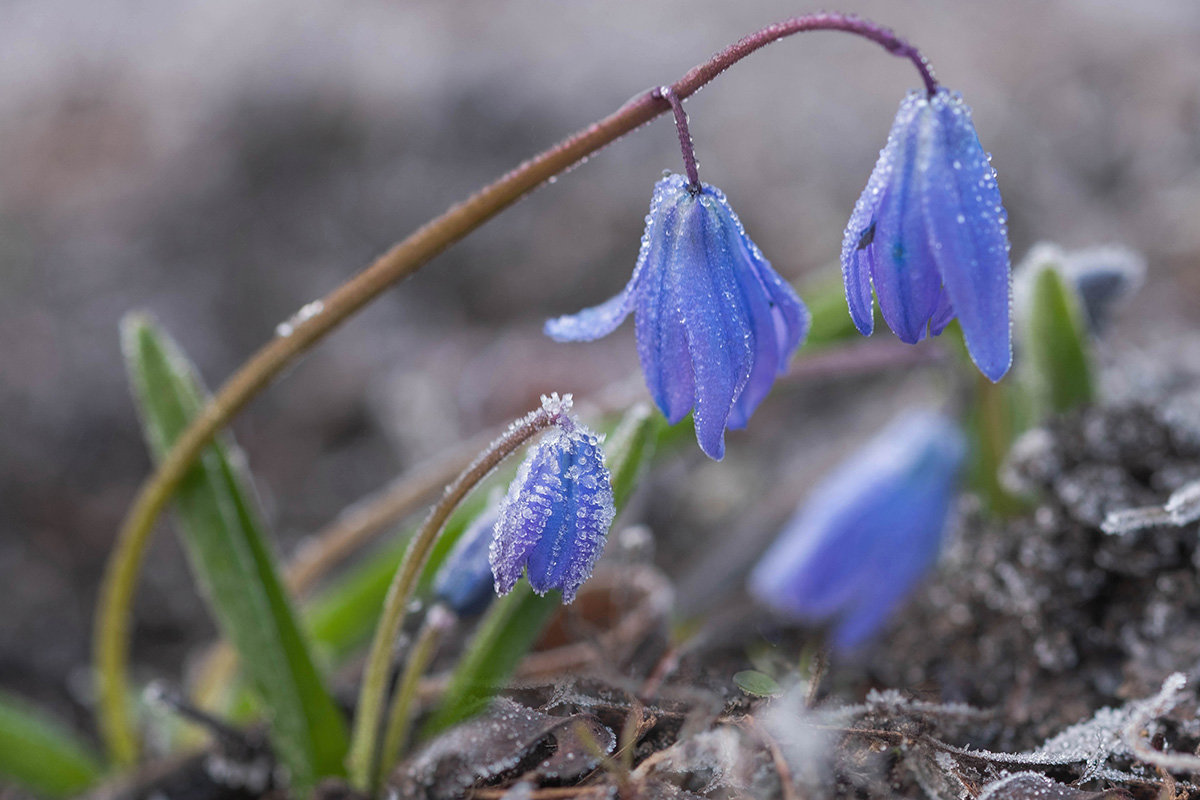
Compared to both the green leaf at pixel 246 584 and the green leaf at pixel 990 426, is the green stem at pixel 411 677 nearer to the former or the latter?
the green leaf at pixel 246 584

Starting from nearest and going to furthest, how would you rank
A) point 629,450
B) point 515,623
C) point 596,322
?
1. point 596,322
2. point 629,450
3. point 515,623

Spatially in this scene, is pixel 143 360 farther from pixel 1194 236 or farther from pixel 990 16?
pixel 990 16

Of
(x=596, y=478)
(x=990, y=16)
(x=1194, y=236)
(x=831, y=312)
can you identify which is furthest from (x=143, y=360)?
(x=990, y=16)

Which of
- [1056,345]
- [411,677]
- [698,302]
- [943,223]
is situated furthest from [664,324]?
[1056,345]

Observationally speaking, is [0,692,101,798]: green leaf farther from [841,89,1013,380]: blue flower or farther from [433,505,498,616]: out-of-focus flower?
[841,89,1013,380]: blue flower

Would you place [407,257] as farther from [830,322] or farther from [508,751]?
[830,322]

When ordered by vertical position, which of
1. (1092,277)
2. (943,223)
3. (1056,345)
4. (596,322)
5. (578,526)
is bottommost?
(578,526)

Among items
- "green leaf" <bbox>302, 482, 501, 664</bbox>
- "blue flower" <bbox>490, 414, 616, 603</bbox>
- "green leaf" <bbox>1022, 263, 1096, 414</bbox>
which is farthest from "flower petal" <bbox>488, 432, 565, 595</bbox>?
"green leaf" <bbox>1022, 263, 1096, 414</bbox>
